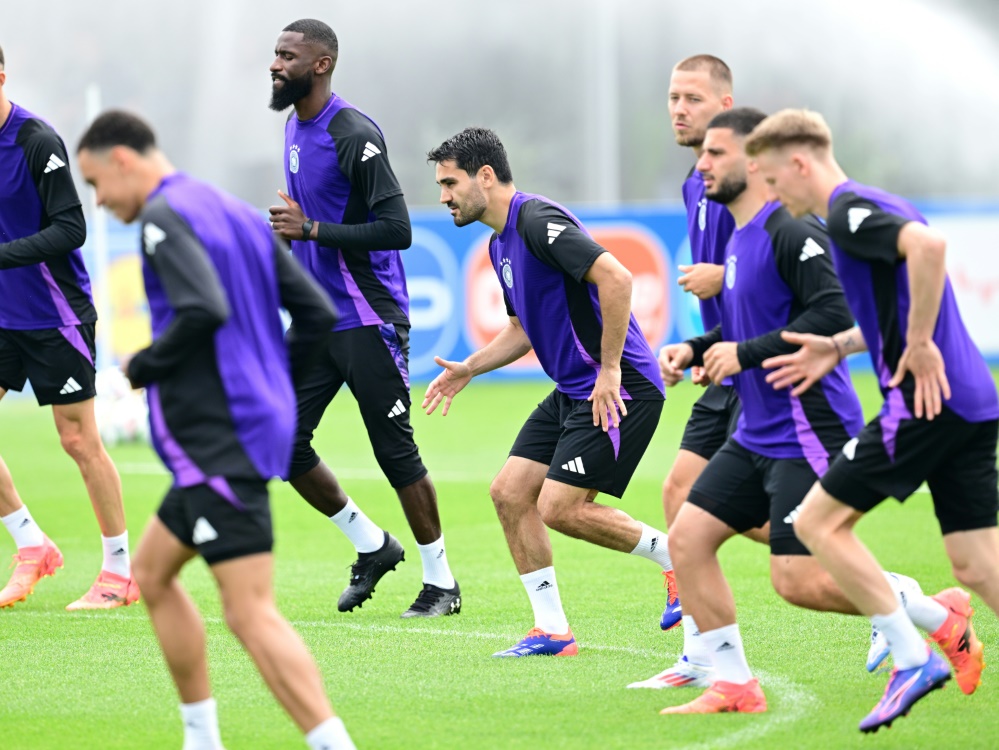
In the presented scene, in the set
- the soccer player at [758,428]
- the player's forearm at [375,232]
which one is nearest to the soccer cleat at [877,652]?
the soccer player at [758,428]

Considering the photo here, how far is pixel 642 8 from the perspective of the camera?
31.7 meters

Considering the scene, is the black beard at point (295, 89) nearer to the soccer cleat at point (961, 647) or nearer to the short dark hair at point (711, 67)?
the short dark hair at point (711, 67)

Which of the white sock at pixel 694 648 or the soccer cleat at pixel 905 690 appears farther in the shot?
the white sock at pixel 694 648

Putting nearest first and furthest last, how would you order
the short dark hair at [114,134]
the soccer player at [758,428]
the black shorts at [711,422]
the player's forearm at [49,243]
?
1. the short dark hair at [114,134]
2. the soccer player at [758,428]
3. the black shorts at [711,422]
4. the player's forearm at [49,243]

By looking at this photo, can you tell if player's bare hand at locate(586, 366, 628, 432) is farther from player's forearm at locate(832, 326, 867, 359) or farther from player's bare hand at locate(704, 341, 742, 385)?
player's forearm at locate(832, 326, 867, 359)

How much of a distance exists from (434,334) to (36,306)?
12418 millimetres

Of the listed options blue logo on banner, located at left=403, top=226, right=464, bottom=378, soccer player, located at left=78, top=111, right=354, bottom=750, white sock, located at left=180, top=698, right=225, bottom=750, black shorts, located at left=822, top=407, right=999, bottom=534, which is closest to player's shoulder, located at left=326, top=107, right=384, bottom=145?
soccer player, located at left=78, top=111, right=354, bottom=750

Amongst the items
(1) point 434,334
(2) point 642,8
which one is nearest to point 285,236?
(1) point 434,334

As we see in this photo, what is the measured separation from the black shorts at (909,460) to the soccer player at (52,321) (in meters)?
4.27

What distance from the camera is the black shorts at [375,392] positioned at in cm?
778

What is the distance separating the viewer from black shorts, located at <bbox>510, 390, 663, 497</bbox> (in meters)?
6.64

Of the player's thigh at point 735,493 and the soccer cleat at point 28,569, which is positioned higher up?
the player's thigh at point 735,493

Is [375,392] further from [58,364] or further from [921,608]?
[921,608]

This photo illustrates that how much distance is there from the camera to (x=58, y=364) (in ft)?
26.0
